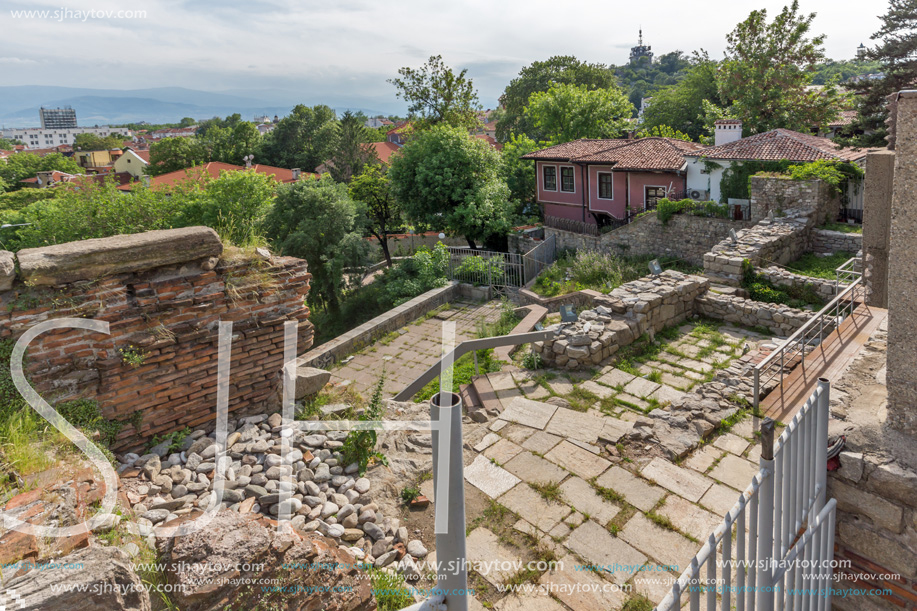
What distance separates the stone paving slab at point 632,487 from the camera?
14.4ft

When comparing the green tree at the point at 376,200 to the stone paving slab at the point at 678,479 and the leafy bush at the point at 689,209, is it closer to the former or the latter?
the leafy bush at the point at 689,209

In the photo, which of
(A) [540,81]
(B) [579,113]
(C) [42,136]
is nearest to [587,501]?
(B) [579,113]

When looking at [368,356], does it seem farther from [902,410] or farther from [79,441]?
[902,410]

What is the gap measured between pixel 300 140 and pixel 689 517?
4816 centimetres

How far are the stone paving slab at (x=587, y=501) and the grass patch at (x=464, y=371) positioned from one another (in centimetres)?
294

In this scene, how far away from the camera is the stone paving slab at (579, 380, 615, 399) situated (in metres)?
6.58

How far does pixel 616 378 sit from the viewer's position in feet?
23.1

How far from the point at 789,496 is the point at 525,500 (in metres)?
2.27

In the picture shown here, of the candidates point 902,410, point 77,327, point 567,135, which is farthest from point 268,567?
point 567,135

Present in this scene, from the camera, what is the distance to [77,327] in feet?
13.5

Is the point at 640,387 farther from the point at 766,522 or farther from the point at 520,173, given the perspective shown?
the point at 520,173

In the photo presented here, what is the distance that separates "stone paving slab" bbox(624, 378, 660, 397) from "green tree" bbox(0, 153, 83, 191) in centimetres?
4956

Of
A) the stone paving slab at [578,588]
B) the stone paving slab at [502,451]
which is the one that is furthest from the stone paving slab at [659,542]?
the stone paving slab at [502,451]

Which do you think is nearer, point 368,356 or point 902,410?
point 902,410
